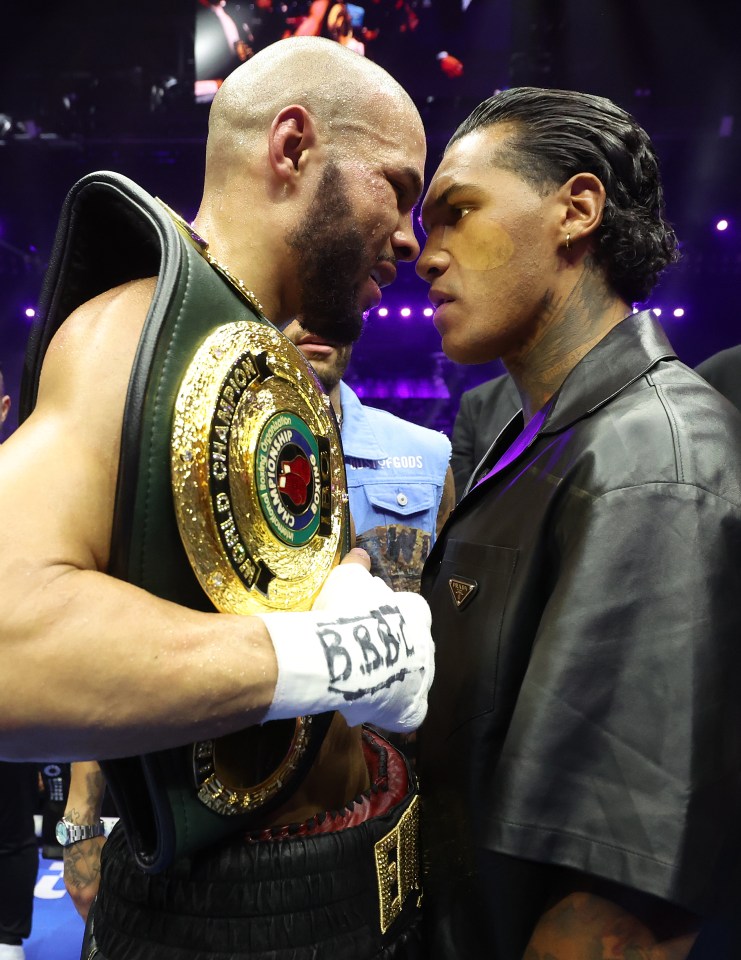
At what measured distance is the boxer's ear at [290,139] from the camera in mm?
1356

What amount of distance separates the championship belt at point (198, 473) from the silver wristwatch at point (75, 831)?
119cm

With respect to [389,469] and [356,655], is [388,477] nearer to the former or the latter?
[389,469]

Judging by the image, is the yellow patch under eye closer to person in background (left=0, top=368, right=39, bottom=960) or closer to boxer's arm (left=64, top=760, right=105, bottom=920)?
boxer's arm (left=64, top=760, right=105, bottom=920)

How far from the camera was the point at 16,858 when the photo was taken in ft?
10.2

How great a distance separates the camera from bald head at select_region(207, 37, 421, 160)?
139 centimetres

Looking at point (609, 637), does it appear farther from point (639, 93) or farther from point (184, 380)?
point (639, 93)

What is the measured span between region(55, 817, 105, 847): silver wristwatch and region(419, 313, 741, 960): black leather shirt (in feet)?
4.09

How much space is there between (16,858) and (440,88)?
5.00m

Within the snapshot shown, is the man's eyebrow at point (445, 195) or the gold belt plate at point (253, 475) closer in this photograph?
the gold belt plate at point (253, 475)

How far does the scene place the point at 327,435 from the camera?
1291 mm

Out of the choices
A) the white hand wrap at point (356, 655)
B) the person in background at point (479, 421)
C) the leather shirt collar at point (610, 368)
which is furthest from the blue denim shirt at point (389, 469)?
the white hand wrap at point (356, 655)

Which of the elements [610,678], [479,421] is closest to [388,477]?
[479,421]

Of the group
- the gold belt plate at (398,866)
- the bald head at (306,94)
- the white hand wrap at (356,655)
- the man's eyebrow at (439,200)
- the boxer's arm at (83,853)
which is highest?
the bald head at (306,94)

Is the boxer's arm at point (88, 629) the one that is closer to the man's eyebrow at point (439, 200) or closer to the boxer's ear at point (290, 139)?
the boxer's ear at point (290, 139)
